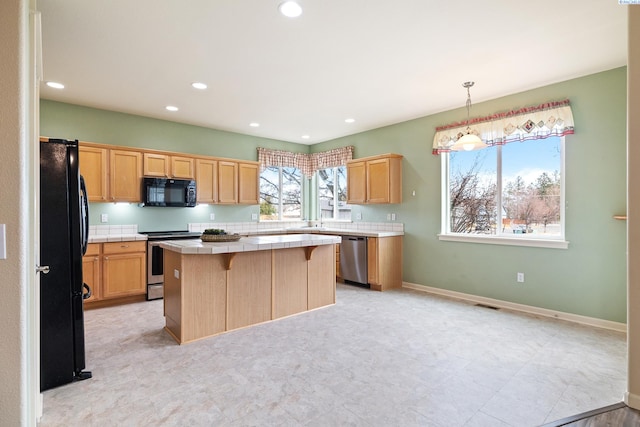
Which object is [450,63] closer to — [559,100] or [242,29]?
[559,100]

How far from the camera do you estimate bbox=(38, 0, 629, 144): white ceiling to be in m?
2.46

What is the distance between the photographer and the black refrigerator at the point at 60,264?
2.30m

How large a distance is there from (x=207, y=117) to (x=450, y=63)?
3.65 meters

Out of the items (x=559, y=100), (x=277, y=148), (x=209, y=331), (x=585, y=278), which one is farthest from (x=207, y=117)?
(x=585, y=278)

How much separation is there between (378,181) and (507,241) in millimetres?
2119

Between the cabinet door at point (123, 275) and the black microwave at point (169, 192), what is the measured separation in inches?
33.6

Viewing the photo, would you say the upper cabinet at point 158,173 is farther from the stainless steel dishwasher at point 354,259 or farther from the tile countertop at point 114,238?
the stainless steel dishwasher at point 354,259

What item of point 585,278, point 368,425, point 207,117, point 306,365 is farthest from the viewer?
point 207,117

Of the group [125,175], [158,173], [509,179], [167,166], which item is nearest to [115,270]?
[125,175]

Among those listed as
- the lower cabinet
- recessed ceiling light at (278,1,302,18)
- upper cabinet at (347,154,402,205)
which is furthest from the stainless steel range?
recessed ceiling light at (278,1,302,18)

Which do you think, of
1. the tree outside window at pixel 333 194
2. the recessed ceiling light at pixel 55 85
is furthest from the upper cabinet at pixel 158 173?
the tree outside window at pixel 333 194

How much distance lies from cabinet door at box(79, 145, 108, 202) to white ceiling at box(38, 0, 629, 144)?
69 centimetres

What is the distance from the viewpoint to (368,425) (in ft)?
6.23

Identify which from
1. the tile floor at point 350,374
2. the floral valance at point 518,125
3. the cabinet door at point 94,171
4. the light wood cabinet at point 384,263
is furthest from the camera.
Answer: the light wood cabinet at point 384,263
